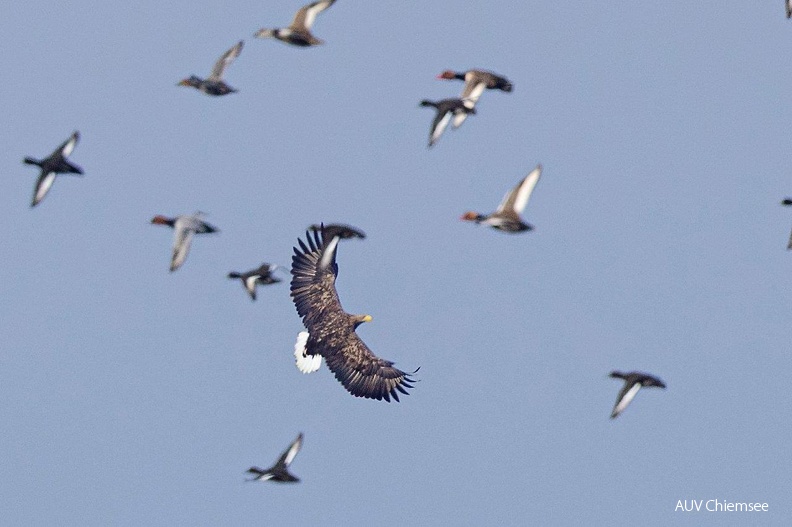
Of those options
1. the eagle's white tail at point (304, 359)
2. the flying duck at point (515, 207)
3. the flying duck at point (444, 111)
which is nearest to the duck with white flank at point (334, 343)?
the eagle's white tail at point (304, 359)

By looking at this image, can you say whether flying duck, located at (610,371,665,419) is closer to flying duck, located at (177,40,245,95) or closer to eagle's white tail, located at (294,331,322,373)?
eagle's white tail, located at (294,331,322,373)

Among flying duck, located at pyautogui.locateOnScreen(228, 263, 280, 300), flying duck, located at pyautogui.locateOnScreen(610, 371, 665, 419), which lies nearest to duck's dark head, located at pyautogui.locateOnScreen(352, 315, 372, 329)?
flying duck, located at pyautogui.locateOnScreen(228, 263, 280, 300)

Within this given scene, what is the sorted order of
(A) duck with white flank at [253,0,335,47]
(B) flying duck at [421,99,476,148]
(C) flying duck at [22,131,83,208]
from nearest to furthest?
(C) flying duck at [22,131,83,208], (A) duck with white flank at [253,0,335,47], (B) flying duck at [421,99,476,148]

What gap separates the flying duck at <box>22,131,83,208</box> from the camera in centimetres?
5381

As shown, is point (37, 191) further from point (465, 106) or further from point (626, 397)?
point (626, 397)

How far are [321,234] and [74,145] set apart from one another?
32.1ft

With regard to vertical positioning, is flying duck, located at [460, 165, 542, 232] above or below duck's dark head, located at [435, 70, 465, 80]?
below

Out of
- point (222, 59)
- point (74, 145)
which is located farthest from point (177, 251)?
point (222, 59)

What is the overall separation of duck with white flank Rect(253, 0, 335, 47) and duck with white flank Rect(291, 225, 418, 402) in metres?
6.53

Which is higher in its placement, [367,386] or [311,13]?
[311,13]

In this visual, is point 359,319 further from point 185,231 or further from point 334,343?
point 185,231

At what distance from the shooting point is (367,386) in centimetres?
5716

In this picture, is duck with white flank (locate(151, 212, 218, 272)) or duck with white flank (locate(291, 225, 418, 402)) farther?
duck with white flank (locate(291, 225, 418, 402))

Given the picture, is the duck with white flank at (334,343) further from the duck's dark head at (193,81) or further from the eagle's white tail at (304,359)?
the duck's dark head at (193,81)
